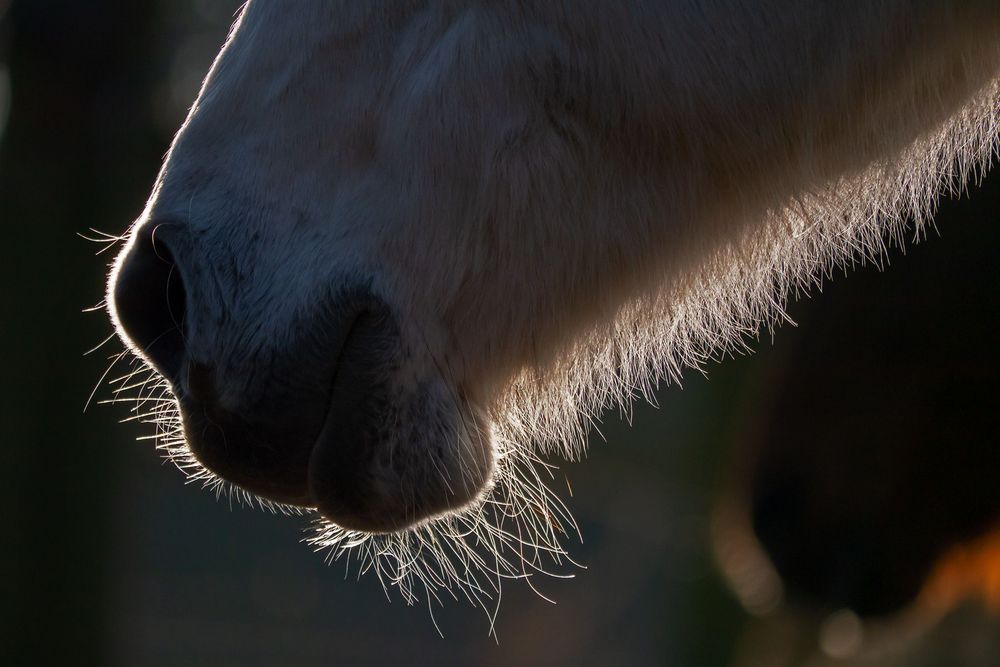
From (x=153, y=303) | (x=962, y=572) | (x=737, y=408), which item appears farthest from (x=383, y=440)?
(x=737, y=408)

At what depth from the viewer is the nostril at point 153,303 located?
1038 mm

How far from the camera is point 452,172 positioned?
1.05 meters

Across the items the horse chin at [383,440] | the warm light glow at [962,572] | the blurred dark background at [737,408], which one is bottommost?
the warm light glow at [962,572]

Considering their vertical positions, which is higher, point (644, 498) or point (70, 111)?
point (70, 111)

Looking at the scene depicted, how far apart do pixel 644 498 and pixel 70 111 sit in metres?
5.16

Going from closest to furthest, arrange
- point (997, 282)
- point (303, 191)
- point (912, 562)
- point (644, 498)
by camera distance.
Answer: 1. point (303, 191)
2. point (997, 282)
3. point (912, 562)
4. point (644, 498)

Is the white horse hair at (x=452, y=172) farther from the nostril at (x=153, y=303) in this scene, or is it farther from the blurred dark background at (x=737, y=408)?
the blurred dark background at (x=737, y=408)

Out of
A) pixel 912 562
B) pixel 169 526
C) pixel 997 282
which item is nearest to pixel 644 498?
pixel 169 526

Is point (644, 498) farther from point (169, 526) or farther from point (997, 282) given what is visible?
point (997, 282)

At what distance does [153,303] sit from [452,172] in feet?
1.16

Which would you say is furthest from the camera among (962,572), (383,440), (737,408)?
(737,408)

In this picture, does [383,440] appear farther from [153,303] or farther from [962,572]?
[962,572]

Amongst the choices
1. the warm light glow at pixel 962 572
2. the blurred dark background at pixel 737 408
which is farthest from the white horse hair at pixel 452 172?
the warm light glow at pixel 962 572

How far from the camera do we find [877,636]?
321 centimetres
